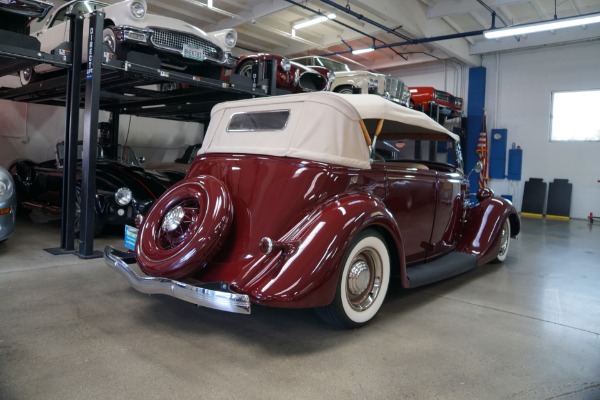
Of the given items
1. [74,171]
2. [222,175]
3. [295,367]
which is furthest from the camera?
[74,171]

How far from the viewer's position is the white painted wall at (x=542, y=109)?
11125 millimetres

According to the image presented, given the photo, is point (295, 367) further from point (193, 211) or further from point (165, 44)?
point (165, 44)

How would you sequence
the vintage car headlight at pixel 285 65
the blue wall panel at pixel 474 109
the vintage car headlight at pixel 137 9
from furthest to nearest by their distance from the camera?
the blue wall panel at pixel 474 109 → the vintage car headlight at pixel 285 65 → the vintage car headlight at pixel 137 9

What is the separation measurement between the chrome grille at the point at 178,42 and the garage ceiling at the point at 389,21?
4.08m

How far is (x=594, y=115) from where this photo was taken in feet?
36.5

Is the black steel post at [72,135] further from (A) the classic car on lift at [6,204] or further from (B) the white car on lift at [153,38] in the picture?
(A) the classic car on lift at [6,204]

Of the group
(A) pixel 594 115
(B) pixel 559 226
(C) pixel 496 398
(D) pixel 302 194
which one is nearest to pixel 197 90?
(D) pixel 302 194

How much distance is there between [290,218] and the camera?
2.60m

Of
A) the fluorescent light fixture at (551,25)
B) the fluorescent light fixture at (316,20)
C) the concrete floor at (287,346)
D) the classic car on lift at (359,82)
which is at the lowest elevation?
the concrete floor at (287,346)

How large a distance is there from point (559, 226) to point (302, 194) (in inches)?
347

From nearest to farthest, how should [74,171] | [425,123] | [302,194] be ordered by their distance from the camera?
[302,194]
[425,123]
[74,171]

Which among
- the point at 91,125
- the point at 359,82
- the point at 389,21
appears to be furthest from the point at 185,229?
the point at 389,21

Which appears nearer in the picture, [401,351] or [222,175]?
[401,351]

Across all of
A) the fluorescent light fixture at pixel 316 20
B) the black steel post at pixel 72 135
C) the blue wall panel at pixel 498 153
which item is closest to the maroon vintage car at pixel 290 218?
the black steel post at pixel 72 135
